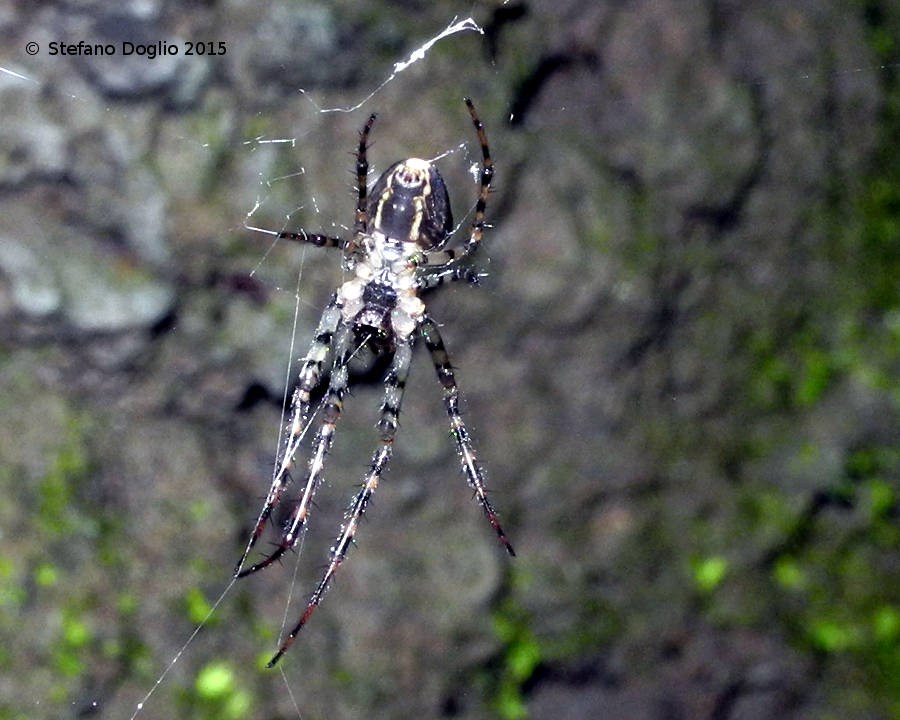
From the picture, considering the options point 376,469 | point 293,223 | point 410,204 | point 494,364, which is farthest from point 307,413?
point 494,364

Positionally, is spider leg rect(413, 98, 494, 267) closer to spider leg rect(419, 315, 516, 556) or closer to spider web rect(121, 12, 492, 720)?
spider leg rect(419, 315, 516, 556)

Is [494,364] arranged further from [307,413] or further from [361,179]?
[361,179]

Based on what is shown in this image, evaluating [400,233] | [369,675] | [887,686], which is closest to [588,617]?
[369,675]

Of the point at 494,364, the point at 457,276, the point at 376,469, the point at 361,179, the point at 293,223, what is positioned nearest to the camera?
the point at 361,179

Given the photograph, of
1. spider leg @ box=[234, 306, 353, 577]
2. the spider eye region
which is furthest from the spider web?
the spider eye region

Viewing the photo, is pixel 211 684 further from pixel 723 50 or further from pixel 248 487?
pixel 723 50

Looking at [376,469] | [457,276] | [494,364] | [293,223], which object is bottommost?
[376,469]

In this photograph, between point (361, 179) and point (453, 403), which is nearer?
point (361, 179)
